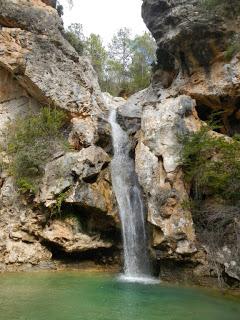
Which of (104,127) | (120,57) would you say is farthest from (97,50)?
(104,127)

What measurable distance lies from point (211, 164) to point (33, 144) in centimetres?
872

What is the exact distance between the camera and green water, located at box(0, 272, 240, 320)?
937 cm

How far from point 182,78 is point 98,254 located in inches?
403

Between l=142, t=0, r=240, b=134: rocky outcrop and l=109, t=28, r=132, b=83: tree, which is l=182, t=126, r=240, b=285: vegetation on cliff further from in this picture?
l=109, t=28, r=132, b=83: tree

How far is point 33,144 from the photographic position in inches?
734

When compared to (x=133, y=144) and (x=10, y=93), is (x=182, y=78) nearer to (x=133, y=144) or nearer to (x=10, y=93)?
(x=133, y=144)

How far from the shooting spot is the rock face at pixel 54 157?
16.3 m

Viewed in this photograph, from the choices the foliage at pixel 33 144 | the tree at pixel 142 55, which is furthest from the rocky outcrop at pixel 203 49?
the tree at pixel 142 55

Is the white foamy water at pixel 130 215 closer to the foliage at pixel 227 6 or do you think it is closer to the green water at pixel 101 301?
the green water at pixel 101 301

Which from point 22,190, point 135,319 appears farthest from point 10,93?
point 135,319

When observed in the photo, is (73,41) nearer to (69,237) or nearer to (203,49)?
(203,49)

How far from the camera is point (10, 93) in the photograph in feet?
70.2

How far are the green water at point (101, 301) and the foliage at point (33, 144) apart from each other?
533 cm

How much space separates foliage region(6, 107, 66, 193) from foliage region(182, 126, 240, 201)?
654cm
